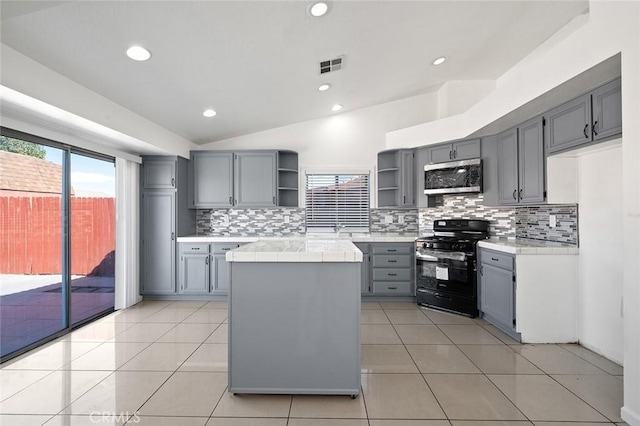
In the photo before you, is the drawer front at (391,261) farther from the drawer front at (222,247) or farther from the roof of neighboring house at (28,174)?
the roof of neighboring house at (28,174)

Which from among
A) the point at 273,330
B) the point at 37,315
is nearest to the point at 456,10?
the point at 273,330

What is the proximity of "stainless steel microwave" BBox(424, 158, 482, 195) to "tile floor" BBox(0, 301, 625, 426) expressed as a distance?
174cm

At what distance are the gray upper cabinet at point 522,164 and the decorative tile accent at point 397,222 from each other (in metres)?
1.41

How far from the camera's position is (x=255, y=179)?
187 inches

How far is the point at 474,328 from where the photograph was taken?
3.40 m

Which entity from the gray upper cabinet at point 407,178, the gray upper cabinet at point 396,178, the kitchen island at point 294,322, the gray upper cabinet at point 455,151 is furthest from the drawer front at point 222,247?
the gray upper cabinet at point 455,151

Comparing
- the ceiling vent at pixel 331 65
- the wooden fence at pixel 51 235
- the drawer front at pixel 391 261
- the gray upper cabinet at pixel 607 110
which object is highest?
the ceiling vent at pixel 331 65

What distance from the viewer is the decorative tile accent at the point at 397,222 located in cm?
494

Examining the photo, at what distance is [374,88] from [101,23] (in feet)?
9.91

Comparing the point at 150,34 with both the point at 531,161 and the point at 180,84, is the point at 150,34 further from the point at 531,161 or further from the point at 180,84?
the point at 531,161

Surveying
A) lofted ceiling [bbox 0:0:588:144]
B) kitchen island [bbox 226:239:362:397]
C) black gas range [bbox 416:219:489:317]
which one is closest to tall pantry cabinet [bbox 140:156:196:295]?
lofted ceiling [bbox 0:0:588:144]

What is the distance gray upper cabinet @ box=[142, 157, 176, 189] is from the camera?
176 inches

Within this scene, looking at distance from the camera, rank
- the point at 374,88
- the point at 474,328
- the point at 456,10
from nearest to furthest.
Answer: the point at 456,10 < the point at 474,328 < the point at 374,88

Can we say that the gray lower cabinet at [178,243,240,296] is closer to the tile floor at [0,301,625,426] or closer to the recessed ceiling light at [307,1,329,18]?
the tile floor at [0,301,625,426]
